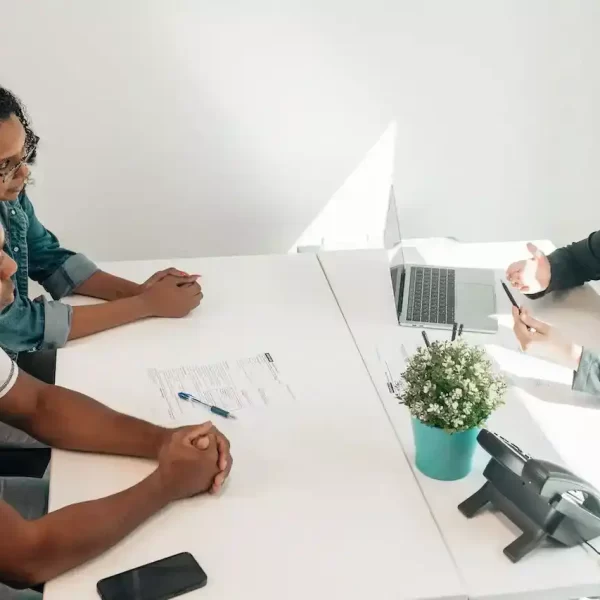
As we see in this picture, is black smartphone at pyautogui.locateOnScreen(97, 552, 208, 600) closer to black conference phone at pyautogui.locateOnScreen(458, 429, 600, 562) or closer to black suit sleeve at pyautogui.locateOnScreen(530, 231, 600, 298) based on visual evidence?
black conference phone at pyautogui.locateOnScreen(458, 429, 600, 562)

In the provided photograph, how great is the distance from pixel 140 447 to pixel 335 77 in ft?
4.66

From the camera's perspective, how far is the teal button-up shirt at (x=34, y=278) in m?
1.55

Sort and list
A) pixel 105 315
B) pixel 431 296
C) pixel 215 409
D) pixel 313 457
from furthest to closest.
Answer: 1. pixel 431 296
2. pixel 105 315
3. pixel 215 409
4. pixel 313 457

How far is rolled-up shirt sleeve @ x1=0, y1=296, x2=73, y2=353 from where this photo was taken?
1.55 meters

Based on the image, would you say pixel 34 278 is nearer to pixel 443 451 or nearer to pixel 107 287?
pixel 107 287

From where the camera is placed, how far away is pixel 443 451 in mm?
1161

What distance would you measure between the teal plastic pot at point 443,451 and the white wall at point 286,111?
4.50 feet

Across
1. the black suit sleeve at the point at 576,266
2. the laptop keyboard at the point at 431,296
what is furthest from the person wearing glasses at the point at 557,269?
the laptop keyboard at the point at 431,296

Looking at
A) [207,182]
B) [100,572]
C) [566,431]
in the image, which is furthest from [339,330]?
[207,182]

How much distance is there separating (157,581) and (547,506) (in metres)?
0.52

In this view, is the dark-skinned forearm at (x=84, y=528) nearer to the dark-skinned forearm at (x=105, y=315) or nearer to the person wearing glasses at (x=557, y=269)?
the dark-skinned forearm at (x=105, y=315)

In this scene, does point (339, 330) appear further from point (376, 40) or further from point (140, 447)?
point (376, 40)

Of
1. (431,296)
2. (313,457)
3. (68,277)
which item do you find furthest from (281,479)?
(68,277)

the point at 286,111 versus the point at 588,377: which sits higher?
the point at 286,111
